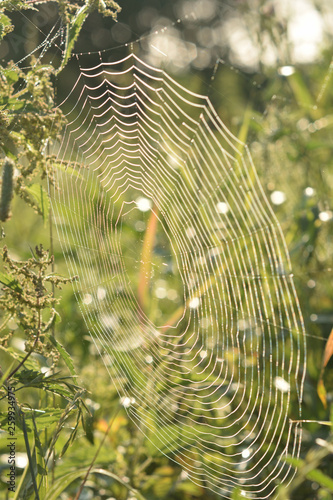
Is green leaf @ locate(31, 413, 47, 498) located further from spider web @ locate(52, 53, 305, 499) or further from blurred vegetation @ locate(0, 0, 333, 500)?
spider web @ locate(52, 53, 305, 499)

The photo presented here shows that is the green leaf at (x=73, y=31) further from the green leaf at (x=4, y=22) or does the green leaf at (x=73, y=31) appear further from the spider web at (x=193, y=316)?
the spider web at (x=193, y=316)

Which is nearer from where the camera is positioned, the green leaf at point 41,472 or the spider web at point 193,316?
the green leaf at point 41,472

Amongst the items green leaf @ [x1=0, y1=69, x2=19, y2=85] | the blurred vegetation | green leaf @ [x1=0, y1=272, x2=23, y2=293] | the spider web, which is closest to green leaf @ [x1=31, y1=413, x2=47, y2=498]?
the blurred vegetation

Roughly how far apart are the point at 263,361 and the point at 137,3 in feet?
54.2

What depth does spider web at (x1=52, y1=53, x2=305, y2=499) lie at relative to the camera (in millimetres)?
1688

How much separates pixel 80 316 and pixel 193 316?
0.41m

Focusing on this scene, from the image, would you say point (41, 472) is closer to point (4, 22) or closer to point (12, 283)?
point (12, 283)

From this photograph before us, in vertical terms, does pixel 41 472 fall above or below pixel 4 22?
below

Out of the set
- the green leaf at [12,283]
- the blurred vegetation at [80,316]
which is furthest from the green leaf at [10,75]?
the green leaf at [12,283]

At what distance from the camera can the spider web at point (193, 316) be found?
66.5 inches

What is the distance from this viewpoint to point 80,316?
88.7 inches

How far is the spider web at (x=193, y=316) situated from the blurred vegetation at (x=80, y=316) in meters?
0.07

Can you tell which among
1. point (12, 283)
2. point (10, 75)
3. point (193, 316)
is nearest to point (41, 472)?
point (12, 283)

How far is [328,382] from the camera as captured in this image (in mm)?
2016
